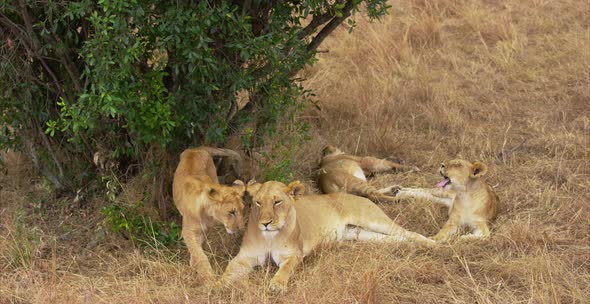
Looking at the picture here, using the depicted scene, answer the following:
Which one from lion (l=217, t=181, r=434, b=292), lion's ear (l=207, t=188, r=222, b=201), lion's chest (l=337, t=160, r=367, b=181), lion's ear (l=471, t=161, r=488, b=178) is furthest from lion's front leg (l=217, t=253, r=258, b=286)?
lion's chest (l=337, t=160, r=367, b=181)

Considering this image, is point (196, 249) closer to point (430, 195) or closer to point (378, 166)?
point (430, 195)

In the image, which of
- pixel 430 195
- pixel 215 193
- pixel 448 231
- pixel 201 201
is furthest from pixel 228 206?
pixel 430 195

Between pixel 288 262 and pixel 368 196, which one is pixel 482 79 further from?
pixel 288 262

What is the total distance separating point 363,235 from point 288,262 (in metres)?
0.80

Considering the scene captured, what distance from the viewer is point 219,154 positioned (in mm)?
4824

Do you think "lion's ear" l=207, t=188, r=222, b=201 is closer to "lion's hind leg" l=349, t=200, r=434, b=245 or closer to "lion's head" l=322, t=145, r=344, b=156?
"lion's hind leg" l=349, t=200, r=434, b=245

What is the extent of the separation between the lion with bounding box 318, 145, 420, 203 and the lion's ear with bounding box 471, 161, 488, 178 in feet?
2.51

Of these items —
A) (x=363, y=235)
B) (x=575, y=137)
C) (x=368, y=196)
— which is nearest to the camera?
(x=363, y=235)

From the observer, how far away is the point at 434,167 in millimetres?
6152

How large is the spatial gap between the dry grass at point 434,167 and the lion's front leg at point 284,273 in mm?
59

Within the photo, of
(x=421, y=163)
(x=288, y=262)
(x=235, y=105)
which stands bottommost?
(x=421, y=163)

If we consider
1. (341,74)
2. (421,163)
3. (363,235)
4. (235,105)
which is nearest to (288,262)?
(363,235)

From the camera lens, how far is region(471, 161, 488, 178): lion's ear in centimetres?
479

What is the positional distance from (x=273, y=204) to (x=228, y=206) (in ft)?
0.79
